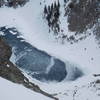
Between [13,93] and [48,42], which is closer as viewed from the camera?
[13,93]

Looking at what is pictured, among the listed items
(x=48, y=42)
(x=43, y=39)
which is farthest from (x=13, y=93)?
(x=43, y=39)

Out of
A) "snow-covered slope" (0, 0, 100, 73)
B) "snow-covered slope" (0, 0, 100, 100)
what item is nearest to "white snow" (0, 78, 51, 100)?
"snow-covered slope" (0, 0, 100, 100)

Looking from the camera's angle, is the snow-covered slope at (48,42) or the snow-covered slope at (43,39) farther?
the snow-covered slope at (43,39)

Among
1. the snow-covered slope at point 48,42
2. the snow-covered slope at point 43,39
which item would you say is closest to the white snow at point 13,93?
the snow-covered slope at point 48,42

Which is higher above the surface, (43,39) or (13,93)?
(13,93)

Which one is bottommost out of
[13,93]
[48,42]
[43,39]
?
[48,42]

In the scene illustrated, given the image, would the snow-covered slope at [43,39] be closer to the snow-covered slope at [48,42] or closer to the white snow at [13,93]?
the snow-covered slope at [48,42]

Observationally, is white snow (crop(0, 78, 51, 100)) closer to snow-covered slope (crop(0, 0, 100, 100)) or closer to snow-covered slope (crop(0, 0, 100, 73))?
snow-covered slope (crop(0, 0, 100, 100))

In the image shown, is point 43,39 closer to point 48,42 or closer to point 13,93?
point 48,42

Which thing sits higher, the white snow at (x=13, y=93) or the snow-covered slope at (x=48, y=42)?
the white snow at (x=13, y=93)

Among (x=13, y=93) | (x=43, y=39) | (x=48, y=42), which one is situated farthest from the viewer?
(x=43, y=39)

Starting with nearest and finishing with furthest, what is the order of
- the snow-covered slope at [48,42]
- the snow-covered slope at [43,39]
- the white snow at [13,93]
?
the white snow at [13,93]
the snow-covered slope at [48,42]
the snow-covered slope at [43,39]
